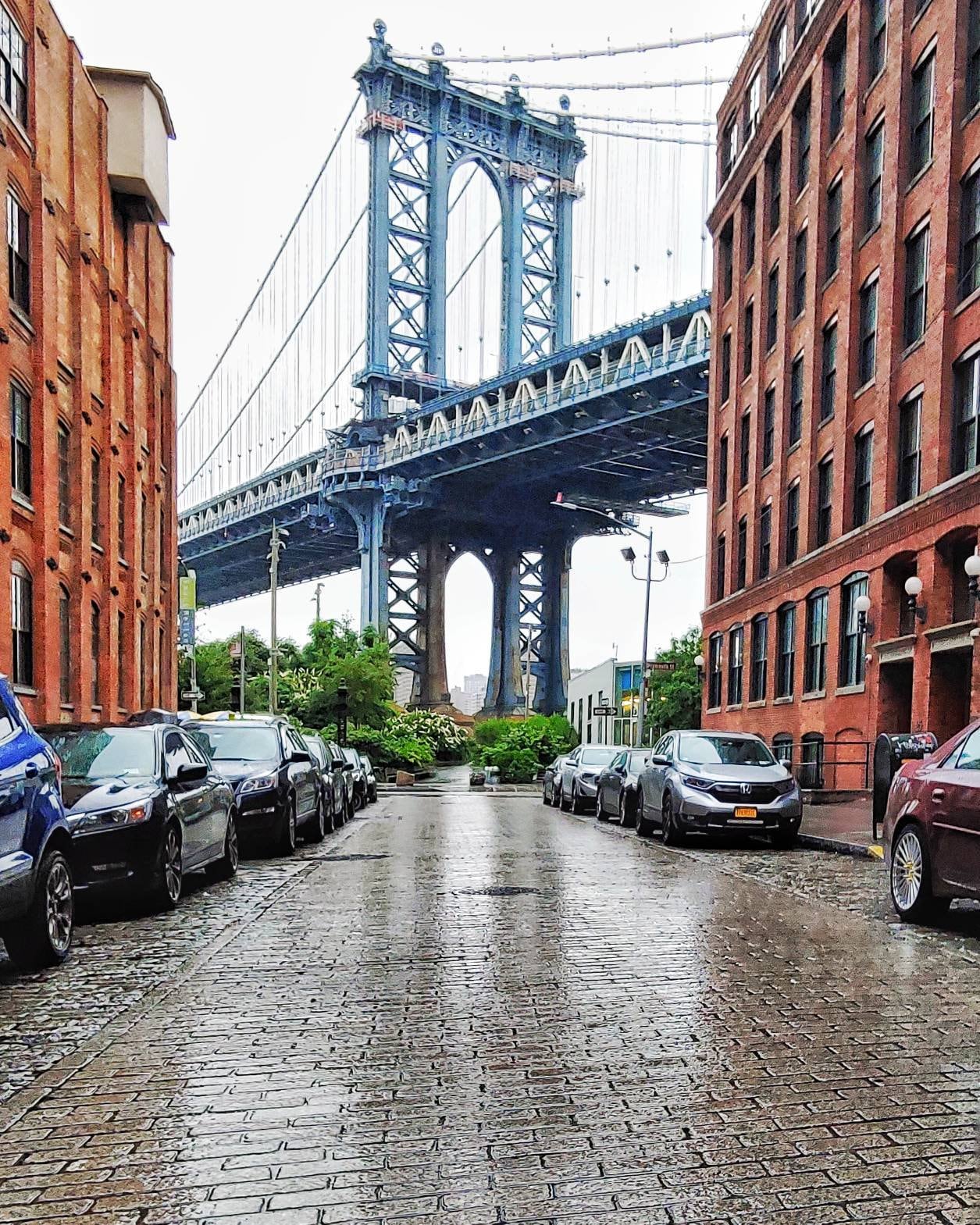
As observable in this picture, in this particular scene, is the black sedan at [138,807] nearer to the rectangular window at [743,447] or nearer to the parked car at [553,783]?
the parked car at [553,783]

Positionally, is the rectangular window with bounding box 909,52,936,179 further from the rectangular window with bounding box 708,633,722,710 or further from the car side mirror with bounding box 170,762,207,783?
the car side mirror with bounding box 170,762,207,783

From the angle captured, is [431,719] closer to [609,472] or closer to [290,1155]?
[609,472]

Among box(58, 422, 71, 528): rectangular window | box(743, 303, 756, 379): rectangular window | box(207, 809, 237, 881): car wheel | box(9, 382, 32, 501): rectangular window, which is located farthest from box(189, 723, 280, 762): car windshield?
box(743, 303, 756, 379): rectangular window

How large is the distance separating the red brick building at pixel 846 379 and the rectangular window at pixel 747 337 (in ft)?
0.26

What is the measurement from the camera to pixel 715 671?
38906mm

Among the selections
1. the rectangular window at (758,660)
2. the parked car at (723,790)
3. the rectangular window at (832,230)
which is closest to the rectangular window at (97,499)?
the parked car at (723,790)

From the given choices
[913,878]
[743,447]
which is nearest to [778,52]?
[743,447]

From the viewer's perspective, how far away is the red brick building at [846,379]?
2202cm

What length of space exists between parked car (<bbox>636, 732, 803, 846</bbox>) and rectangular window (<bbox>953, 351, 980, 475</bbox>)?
8204 mm

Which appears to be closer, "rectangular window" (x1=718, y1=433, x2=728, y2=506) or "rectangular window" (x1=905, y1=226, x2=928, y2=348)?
"rectangular window" (x1=905, y1=226, x2=928, y2=348)

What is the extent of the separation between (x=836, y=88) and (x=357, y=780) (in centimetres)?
2069

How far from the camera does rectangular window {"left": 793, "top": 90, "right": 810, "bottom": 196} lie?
3216 cm

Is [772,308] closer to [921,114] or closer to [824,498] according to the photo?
[824,498]

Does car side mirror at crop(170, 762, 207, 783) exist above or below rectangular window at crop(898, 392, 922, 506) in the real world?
below
